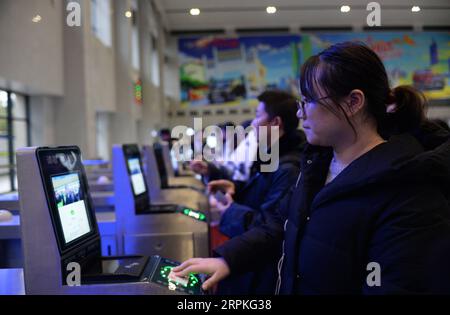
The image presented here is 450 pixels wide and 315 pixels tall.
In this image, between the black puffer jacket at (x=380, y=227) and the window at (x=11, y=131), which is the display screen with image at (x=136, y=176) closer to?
the black puffer jacket at (x=380, y=227)

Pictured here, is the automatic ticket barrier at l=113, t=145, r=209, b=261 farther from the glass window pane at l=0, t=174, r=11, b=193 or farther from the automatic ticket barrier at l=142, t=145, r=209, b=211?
the glass window pane at l=0, t=174, r=11, b=193

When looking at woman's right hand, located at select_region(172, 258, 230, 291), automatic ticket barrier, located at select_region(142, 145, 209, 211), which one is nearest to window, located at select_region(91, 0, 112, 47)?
automatic ticket barrier, located at select_region(142, 145, 209, 211)

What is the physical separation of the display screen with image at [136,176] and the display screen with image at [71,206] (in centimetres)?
107

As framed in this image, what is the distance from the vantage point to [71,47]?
17.6ft

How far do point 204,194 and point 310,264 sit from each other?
2.96m

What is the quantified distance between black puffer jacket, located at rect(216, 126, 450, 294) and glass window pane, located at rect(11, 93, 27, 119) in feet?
15.4

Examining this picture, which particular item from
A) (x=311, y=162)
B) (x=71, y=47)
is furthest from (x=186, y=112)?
(x=311, y=162)

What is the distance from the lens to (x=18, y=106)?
205 inches

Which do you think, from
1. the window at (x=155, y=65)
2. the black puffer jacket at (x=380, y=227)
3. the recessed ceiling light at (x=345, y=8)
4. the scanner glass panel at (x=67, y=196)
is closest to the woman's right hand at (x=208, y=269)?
the black puffer jacket at (x=380, y=227)

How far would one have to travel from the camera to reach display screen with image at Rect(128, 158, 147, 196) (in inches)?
98.5

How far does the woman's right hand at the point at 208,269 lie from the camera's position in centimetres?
113

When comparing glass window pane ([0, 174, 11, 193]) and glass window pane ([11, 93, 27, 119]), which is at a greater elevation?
glass window pane ([11, 93, 27, 119])

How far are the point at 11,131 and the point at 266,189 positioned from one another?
12.5ft
